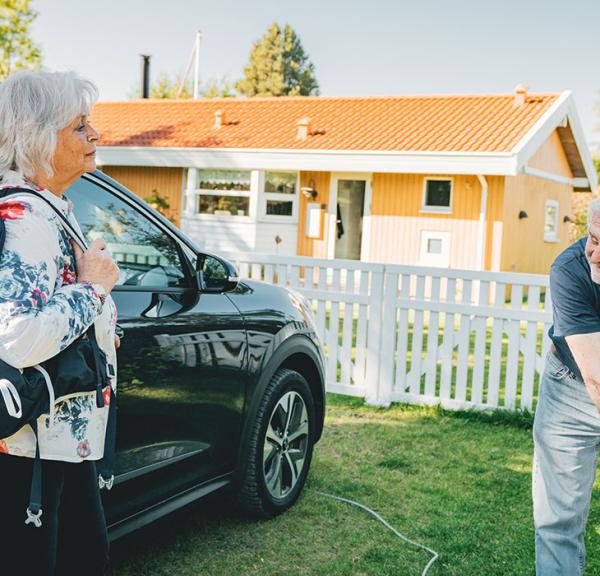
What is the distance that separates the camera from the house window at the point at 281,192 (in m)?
19.9

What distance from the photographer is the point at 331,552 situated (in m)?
3.80

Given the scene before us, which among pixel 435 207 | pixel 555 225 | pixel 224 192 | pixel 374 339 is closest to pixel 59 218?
pixel 374 339

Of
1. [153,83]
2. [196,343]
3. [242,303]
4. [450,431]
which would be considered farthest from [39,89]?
[153,83]

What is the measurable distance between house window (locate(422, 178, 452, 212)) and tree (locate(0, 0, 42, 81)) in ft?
39.0

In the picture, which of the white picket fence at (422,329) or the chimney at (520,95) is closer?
the white picket fence at (422,329)

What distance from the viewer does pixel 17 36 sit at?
22359 millimetres

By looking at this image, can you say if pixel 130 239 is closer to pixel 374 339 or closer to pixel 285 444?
pixel 285 444

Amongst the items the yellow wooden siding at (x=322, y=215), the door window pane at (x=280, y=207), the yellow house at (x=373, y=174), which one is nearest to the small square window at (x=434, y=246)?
the yellow house at (x=373, y=174)

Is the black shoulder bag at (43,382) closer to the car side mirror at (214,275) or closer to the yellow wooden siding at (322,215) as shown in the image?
the car side mirror at (214,275)

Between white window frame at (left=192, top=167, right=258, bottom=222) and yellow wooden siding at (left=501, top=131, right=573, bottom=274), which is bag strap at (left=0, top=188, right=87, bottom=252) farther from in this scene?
white window frame at (left=192, top=167, right=258, bottom=222)

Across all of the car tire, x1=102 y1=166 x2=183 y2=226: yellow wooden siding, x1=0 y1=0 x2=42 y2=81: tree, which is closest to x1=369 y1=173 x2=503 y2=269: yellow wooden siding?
x1=102 y1=166 x2=183 y2=226: yellow wooden siding

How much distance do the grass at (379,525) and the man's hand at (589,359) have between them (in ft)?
4.67

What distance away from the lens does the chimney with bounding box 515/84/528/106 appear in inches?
735

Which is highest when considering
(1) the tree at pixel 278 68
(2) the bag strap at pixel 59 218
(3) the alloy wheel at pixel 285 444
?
(1) the tree at pixel 278 68
